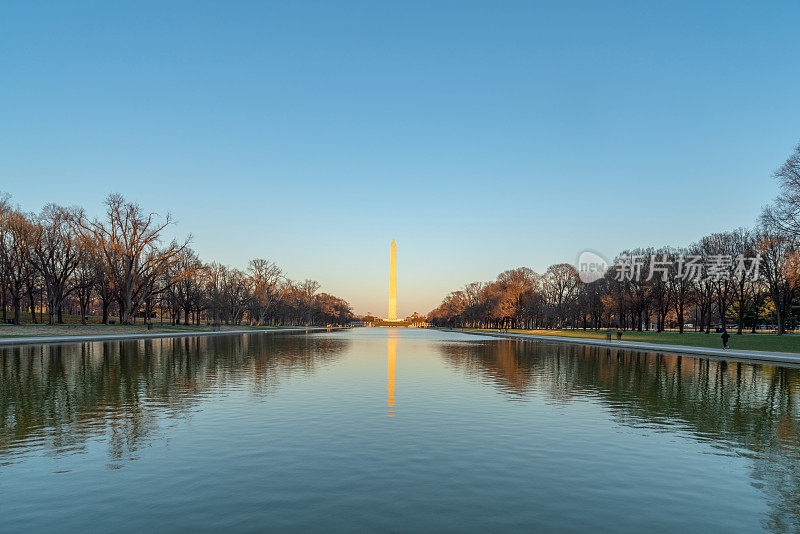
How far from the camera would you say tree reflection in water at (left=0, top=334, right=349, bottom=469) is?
11648 mm

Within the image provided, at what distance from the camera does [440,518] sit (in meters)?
7.27

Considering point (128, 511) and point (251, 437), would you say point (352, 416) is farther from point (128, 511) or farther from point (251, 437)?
point (128, 511)

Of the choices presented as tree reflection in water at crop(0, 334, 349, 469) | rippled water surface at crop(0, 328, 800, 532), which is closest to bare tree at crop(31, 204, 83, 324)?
tree reflection in water at crop(0, 334, 349, 469)

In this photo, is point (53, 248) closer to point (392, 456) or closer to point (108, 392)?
point (108, 392)

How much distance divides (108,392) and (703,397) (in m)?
22.5

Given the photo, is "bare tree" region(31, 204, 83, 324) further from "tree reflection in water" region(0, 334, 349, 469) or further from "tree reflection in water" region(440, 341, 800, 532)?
"tree reflection in water" region(440, 341, 800, 532)

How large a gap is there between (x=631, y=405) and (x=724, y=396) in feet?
16.2

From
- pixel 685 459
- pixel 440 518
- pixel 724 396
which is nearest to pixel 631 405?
pixel 724 396

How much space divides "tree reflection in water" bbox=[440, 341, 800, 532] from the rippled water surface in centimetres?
10

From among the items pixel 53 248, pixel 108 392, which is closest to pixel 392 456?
pixel 108 392

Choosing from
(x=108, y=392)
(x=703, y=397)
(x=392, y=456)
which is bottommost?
(x=703, y=397)

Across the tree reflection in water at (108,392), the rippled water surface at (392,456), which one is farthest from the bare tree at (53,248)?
the rippled water surface at (392,456)

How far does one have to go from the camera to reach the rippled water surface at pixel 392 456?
292 inches

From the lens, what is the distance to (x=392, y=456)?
10523 mm
